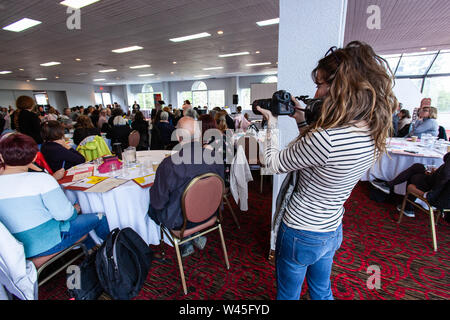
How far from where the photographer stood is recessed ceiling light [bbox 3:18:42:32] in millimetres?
4118

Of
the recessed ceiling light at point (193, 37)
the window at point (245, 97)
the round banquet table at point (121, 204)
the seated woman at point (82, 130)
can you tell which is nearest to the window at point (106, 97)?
the window at point (245, 97)

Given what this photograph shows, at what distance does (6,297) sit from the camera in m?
1.44

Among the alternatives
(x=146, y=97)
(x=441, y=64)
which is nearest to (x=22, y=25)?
(x=441, y=64)

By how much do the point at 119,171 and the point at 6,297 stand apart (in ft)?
3.84

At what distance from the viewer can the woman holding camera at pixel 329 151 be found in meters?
0.69

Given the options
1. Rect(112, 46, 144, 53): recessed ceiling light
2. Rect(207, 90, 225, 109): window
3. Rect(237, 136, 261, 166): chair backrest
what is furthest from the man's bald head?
Rect(207, 90, 225, 109): window

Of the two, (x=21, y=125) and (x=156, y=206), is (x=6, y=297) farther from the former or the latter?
(x=21, y=125)

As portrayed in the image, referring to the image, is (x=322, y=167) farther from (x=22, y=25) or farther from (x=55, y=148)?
(x=22, y=25)

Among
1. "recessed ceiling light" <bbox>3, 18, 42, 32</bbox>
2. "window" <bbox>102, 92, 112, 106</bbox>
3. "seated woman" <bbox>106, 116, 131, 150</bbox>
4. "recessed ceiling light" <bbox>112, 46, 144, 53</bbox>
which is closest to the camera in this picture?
"recessed ceiling light" <bbox>3, 18, 42, 32</bbox>

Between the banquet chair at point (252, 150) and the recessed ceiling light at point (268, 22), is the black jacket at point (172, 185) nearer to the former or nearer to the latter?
the banquet chair at point (252, 150)

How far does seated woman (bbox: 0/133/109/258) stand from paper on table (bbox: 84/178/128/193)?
0.26m

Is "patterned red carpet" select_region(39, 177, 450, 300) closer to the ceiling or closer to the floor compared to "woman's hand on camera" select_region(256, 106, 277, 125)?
closer to the floor

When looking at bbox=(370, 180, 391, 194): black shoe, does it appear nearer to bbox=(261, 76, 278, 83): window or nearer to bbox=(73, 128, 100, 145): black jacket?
bbox=(73, 128, 100, 145): black jacket

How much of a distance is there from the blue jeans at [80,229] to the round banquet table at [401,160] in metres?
3.49
